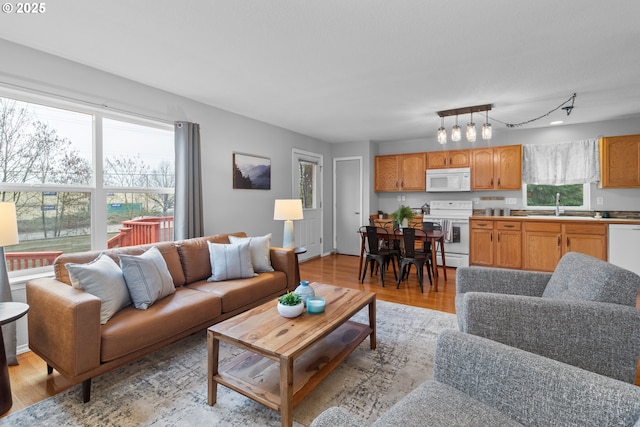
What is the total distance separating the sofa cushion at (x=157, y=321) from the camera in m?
1.93

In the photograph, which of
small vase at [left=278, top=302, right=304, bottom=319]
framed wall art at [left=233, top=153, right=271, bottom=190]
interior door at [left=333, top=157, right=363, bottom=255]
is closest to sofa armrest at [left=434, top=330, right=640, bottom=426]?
small vase at [left=278, top=302, right=304, bottom=319]

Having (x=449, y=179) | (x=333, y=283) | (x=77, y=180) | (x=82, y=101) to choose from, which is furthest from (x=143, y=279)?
(x=449, y=179)

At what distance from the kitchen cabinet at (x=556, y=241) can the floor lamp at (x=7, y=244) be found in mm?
5814

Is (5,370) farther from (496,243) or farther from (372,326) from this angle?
(496,243)

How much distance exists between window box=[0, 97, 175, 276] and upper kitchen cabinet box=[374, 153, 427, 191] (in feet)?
13.2

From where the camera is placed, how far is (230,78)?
3.02 metres

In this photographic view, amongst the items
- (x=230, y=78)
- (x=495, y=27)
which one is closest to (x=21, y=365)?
(x=230, y=78)

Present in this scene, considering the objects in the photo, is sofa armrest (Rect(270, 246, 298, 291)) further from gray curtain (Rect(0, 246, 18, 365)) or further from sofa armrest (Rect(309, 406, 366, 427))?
sofa armrest (Rect(309, 406, 366, 427))

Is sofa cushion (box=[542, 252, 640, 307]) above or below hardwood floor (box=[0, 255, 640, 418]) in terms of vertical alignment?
above

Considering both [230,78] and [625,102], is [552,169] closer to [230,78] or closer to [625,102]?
[625,102]

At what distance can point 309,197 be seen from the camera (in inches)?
238

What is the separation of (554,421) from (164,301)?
2453mm

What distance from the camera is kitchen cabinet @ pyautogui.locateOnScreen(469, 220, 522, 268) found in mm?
4762

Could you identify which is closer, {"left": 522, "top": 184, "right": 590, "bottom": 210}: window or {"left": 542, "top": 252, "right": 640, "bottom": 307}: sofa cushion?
{"left": 542, "top": 252, "right": 640, "bottom": 307}: sofa cushion
